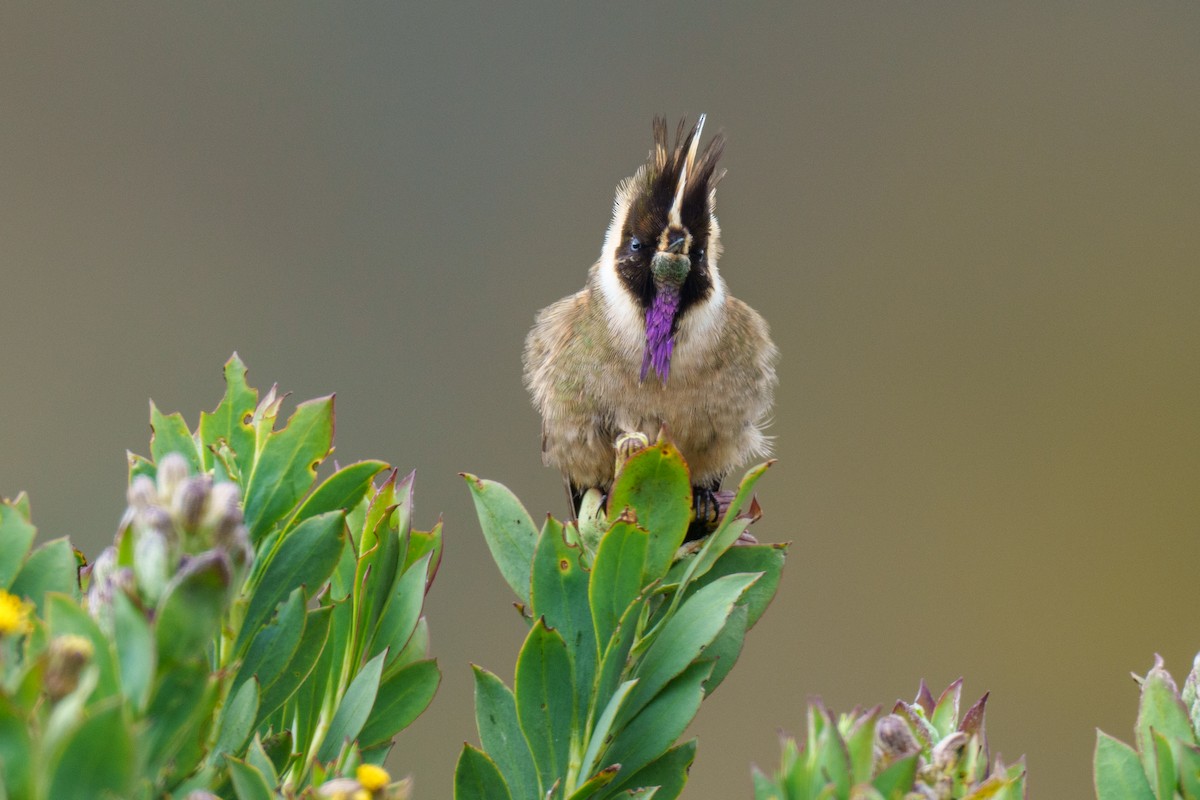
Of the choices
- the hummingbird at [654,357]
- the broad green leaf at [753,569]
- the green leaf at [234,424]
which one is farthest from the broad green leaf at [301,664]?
the hummingbird at [654,357]

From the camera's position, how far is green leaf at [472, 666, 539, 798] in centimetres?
108

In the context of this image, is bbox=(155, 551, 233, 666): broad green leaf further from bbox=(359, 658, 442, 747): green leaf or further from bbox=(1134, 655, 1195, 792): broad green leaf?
bbox=(1134, 655, 1195, 792): broad green leaf

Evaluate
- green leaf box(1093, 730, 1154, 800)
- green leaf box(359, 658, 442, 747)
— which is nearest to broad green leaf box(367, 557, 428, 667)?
green leaf box(359, 658, 442, 747)

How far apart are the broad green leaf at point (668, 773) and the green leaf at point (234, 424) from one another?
0.43 m

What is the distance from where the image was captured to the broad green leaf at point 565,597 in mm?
1058

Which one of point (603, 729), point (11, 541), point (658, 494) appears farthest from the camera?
point (658, 494)

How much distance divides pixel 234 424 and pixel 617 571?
0.36 meters

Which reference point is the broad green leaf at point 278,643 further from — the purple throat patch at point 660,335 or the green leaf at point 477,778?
the purple throat patch at point 660,335

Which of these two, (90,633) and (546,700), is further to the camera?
(546,700)

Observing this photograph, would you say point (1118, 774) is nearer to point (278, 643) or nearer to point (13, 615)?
point (278, 643)

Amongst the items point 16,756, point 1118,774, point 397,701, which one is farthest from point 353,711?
point 1118,774

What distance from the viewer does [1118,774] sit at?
100 centimetres

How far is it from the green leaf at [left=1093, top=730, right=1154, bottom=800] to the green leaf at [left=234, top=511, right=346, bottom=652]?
66 centimetres

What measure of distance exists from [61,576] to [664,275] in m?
1.57
